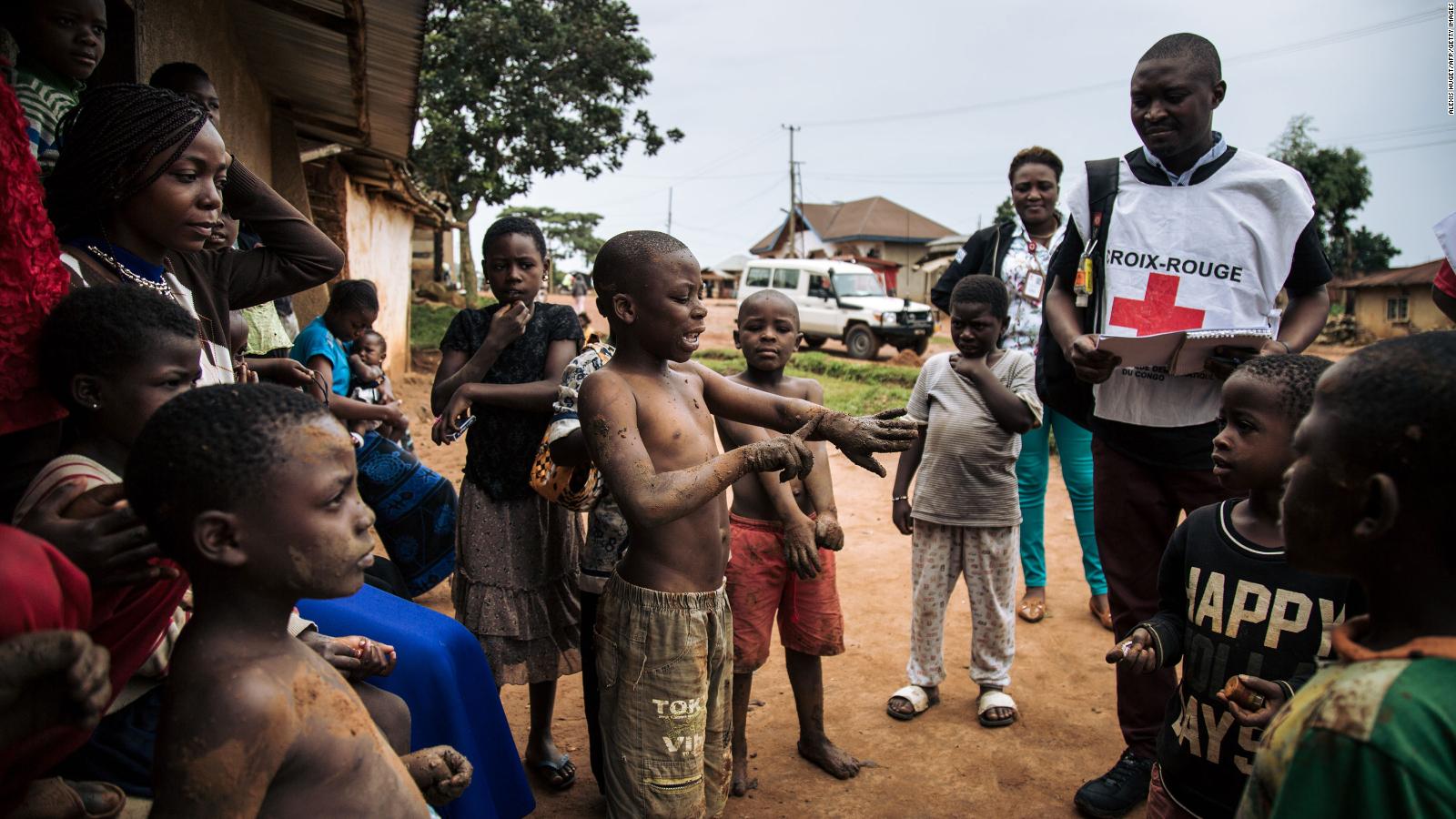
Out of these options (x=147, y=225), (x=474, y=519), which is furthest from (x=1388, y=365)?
(x=474, y=519)

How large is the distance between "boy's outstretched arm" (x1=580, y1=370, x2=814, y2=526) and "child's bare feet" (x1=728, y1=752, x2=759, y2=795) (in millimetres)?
1524

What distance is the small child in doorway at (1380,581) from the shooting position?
3.28 feet

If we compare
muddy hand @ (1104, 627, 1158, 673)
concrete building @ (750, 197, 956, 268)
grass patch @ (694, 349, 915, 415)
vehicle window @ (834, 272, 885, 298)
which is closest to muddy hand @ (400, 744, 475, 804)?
muddy hand @ (1104, 627, 1158, 673)

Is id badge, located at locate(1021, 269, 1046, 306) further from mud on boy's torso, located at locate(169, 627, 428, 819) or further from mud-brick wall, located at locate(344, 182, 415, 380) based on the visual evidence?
mud-brick wall, located at locate(344, 182, 415, 380)

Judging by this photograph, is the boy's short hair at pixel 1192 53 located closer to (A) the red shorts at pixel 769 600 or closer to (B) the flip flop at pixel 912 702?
(A) the red shorts at pixel 769 600

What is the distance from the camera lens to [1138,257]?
290cm

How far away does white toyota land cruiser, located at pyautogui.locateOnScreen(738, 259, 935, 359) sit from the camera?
19.8m

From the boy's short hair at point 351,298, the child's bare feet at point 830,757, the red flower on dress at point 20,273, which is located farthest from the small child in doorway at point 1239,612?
the boy's short hair at point 351,298

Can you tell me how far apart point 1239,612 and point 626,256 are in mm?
1720

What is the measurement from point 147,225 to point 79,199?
0.13 meters

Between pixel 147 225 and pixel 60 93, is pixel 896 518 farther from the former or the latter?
pixel 60 93

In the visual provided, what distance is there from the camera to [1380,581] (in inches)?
45.8

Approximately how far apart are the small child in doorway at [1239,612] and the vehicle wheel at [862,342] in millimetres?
17858

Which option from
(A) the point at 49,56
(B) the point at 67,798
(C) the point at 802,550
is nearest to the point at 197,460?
(B) the point at 67,798
